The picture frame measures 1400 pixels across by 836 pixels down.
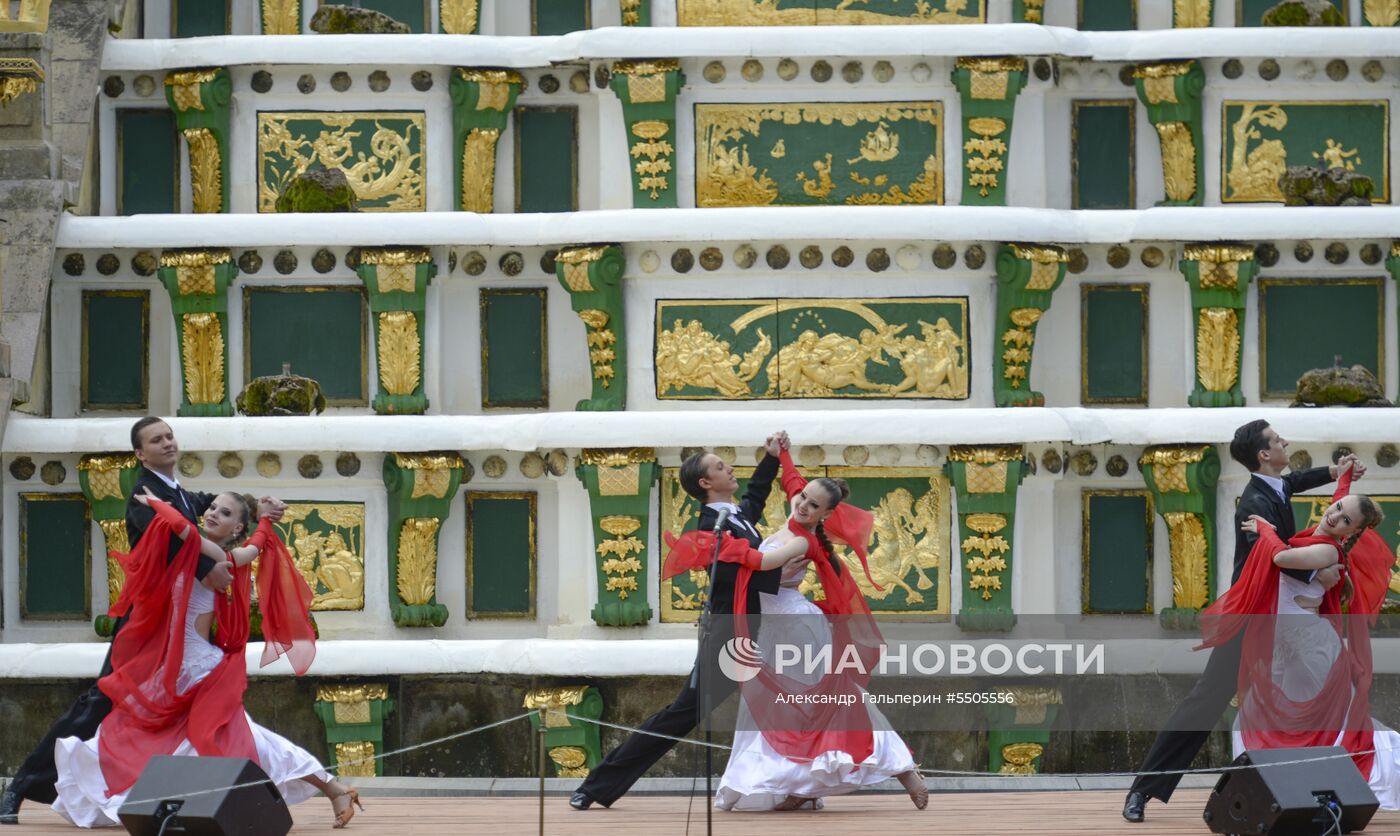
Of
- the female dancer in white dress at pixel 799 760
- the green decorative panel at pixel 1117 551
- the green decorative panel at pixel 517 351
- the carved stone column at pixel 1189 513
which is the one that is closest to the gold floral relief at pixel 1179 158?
the carved stone column at pixel 1189 513

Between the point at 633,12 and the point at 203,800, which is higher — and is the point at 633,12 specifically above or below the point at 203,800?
above

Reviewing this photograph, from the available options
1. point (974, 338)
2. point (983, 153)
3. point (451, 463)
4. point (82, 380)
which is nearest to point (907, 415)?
point (974, 338)

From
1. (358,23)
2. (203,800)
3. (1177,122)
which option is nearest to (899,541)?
(1177,122)

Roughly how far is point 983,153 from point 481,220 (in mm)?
3704

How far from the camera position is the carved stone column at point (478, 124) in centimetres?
1945

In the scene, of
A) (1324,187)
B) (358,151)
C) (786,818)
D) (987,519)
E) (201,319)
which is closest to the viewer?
(786,818)

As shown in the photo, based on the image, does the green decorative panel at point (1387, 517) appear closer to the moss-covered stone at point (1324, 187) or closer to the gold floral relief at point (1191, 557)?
the gold floral relief at point (1191, 557)

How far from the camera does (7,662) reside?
59.5 feet

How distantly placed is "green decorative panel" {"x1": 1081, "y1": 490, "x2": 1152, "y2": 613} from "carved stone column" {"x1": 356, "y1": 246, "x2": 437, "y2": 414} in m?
4.97

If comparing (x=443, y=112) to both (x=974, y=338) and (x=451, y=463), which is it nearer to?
(x=451, y=463)

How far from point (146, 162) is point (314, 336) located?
2022 mm

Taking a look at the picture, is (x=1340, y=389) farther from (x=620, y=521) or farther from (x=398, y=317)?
(x=398, y=317)

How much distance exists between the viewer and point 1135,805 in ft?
47.2

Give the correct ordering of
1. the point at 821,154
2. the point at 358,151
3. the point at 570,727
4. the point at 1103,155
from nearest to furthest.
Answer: the point at 570,727 → the point at 821,154 → the point at 358,151 → the point at 1103,155
